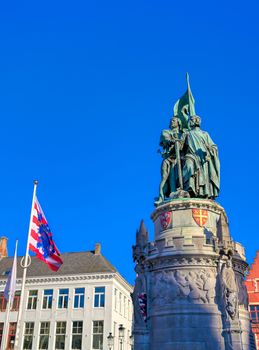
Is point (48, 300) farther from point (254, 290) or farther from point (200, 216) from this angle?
point (200, 216)

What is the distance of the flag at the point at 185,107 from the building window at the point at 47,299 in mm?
33076

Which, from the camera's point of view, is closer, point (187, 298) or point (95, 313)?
point (187, 298)

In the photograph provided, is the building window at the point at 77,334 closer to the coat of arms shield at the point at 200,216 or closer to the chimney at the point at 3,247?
the chimney at the point at 3,247

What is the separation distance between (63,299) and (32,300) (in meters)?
3.89

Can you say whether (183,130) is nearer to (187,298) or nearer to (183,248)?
(183,248)

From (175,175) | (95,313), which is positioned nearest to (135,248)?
(175,175)

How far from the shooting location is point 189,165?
62.5 feet

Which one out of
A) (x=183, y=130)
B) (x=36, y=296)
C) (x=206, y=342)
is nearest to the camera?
(x=206, y=342)

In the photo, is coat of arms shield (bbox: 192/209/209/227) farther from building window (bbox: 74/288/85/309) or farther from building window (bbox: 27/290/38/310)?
building window (bbox: 27/290/38/310)

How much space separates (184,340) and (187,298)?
147 cm

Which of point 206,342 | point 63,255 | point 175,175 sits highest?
point 63,255

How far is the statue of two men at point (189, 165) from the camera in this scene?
19016 millimetres

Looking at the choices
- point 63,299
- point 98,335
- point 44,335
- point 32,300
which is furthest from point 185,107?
point 32,300

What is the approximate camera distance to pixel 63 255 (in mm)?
53812
